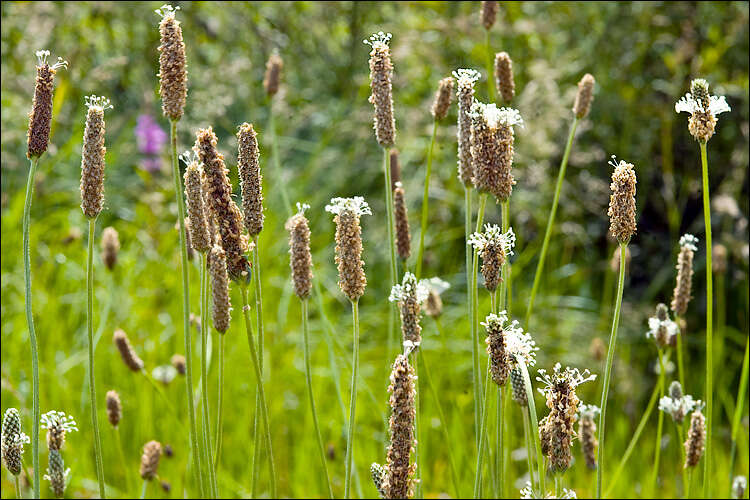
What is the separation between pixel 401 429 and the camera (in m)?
1.04

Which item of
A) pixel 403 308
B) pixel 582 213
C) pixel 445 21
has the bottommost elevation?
pixel 403 308

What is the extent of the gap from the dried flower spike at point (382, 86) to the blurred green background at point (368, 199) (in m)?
1.28

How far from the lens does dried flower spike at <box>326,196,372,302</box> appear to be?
1.27m

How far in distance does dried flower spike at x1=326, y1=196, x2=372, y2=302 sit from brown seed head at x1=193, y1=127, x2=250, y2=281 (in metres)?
0.13

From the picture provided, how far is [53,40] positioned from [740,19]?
296cm

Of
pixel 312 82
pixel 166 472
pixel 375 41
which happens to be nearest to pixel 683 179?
pixel 312 82

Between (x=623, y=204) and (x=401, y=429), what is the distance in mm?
415

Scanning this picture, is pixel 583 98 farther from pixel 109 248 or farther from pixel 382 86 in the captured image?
pixel 109 248

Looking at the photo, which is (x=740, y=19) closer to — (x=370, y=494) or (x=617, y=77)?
(x=617, y=77)

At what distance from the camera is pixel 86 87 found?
14.6 feet

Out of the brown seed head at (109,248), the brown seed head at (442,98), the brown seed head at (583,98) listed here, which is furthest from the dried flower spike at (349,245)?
the brown seed head at (109,248)

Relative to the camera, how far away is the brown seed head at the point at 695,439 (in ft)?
5.25

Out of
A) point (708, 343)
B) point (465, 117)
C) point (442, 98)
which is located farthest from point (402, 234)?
point (708, 343)

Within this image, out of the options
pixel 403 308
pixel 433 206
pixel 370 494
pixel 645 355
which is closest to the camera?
pixel 403 308
